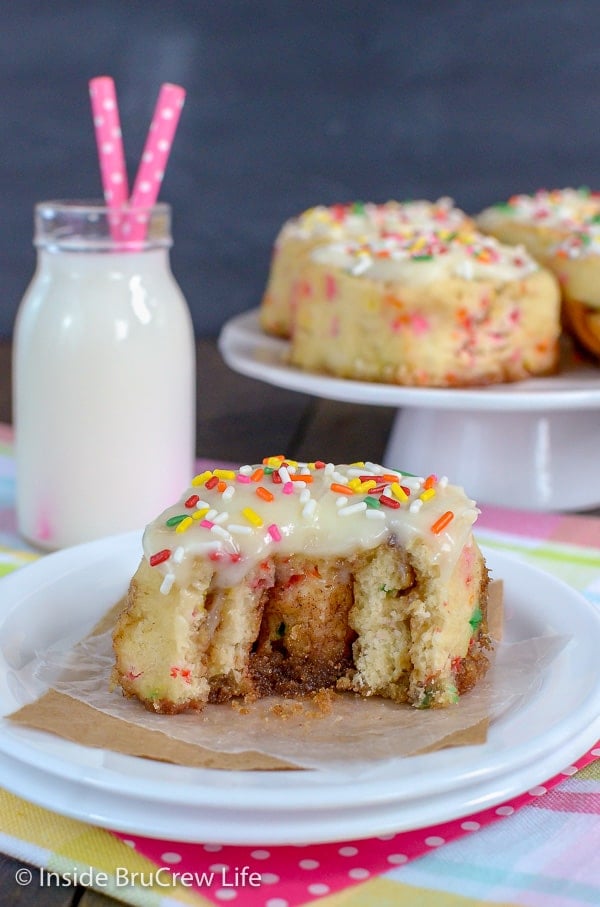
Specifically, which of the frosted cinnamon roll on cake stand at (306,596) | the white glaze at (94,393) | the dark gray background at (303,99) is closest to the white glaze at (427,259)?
the white glaze at (94,393)

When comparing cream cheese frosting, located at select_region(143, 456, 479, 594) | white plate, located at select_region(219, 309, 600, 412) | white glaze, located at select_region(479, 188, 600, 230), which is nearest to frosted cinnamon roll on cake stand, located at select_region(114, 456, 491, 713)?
cream cheese frosting, located at select_region(143, 456, 479, 594)

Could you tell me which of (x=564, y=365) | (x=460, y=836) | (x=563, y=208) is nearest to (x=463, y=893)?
(x=460, y=836)

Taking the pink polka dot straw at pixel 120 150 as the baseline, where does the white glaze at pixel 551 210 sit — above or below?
below

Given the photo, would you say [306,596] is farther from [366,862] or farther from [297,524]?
[366,862]

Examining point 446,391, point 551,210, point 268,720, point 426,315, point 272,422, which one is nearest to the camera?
point 268,720

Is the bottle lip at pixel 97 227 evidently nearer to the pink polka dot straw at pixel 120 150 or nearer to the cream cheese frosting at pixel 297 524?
the pink polka dot straw at pixel 120 150

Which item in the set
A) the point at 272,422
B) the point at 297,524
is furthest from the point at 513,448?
the point at 297,524
